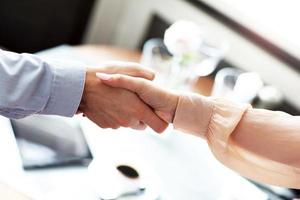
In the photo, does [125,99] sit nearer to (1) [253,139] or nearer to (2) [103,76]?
(2) [103,76]

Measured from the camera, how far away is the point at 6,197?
0.82 metres

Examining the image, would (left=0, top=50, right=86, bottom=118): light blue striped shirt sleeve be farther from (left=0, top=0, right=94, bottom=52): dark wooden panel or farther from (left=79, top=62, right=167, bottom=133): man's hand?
(left=0, top=0, right=94, bottom=52): dark wooden panel

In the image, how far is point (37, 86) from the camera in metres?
0.93

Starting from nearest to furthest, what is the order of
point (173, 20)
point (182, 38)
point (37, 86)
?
point (37, 86)
point (182, 38)
point (173, 20)

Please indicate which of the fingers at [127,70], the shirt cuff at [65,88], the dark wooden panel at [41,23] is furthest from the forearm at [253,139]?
the dark wooden panel at [41,23]

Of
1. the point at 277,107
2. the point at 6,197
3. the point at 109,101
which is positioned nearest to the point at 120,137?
the point at 109,101

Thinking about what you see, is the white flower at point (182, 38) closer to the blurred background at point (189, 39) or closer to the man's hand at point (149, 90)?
the blurred background at point (189, 39)

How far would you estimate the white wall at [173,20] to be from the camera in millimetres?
1580

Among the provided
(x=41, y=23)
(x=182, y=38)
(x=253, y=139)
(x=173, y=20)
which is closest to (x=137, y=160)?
(x=253, y=139)

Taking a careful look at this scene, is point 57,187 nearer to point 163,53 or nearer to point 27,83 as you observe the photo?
point 27,83

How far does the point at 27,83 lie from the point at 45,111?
0.08 metres

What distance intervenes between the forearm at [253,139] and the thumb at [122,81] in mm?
152

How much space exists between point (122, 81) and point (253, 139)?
332 millimetres

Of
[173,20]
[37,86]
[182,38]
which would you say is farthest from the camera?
[173,20]
